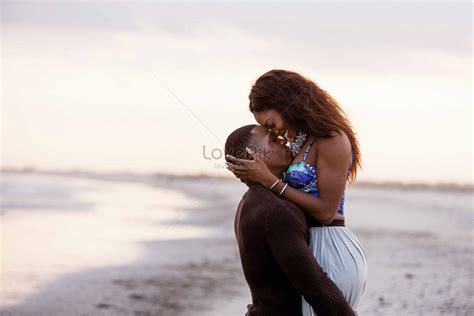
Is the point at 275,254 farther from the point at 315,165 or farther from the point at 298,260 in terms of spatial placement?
the point at 315,165

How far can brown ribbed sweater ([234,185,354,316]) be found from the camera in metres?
3.86

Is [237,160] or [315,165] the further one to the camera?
[315,165]

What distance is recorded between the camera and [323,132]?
4270 mm

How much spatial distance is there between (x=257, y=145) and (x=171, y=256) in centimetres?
891

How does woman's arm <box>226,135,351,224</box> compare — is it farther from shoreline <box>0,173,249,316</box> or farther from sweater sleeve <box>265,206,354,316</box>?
shoreline <box>0,173,249,316</box>

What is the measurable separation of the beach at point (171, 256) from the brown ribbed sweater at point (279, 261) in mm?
4792

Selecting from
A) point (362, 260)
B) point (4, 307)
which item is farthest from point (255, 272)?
point (4, 307)

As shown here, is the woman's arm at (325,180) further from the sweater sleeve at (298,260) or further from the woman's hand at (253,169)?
the sweater sleeve at (298,260)

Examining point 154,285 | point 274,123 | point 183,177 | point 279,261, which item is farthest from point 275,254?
point 183,177

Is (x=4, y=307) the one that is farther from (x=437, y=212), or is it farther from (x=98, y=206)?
(x=437, y=212)

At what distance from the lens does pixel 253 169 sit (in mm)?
4098

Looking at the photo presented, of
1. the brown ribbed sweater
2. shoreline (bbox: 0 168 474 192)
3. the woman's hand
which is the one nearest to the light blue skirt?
the brown ribbed sweater

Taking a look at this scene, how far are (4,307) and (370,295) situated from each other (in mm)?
3793

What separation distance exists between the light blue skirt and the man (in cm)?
12
